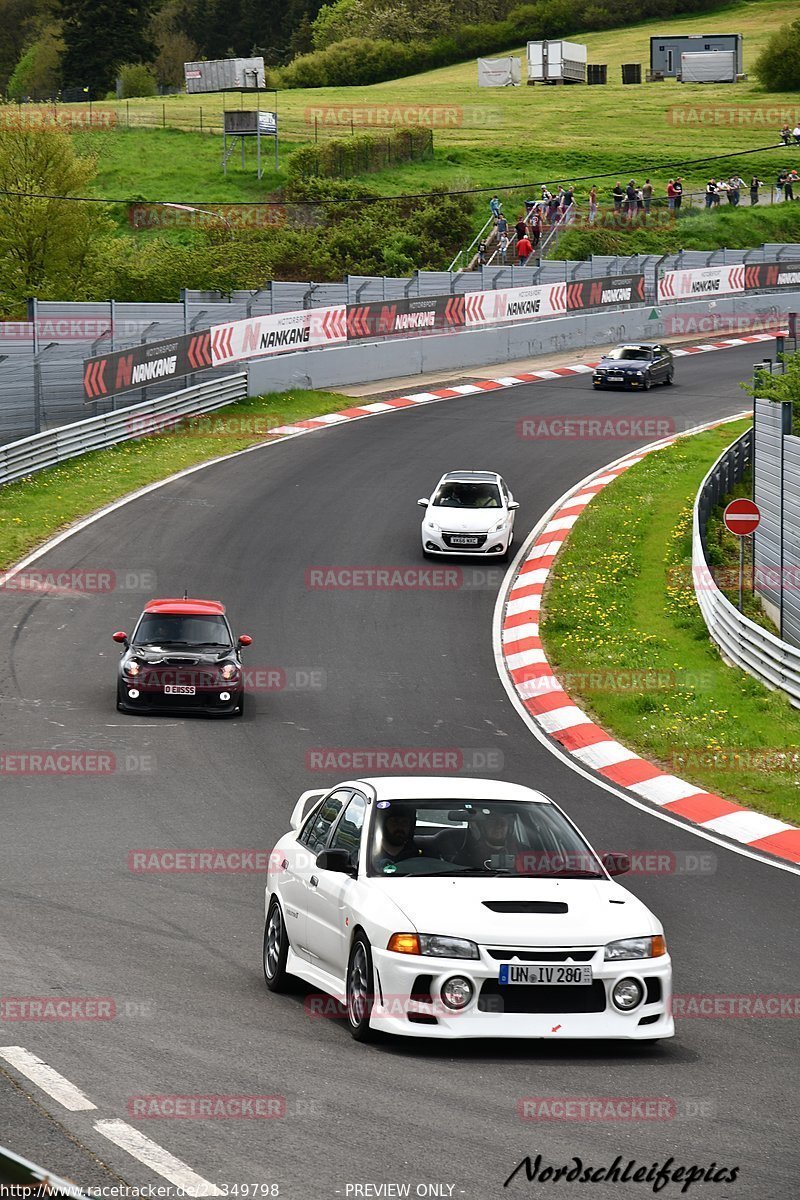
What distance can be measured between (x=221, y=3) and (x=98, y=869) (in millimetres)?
161459

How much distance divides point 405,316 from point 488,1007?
40697 mm

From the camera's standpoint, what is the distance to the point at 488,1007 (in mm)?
8305

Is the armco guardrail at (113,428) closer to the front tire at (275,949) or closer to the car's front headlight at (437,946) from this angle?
A: the front tire at (275,949)

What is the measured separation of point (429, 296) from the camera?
48.3m

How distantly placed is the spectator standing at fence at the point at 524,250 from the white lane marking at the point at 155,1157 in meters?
59.1

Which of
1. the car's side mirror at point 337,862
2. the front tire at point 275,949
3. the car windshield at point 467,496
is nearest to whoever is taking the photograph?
the car's side mirror at point 337,862

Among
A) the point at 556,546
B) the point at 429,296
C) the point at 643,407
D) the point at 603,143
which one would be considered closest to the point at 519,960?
the point at 556,546

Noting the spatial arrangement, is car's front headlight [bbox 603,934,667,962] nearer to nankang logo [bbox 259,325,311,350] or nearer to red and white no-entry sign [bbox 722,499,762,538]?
red and white no-entry sign [bbox 722,499,762,538]

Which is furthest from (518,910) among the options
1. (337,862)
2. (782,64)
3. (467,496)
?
(782,64)

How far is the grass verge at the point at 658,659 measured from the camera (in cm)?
1864

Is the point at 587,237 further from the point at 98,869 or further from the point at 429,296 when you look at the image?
the point at 98,869

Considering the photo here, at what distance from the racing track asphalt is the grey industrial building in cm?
10106

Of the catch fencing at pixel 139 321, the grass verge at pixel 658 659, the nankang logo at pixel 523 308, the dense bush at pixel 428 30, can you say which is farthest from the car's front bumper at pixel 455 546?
the dense bush at pixel 428 30

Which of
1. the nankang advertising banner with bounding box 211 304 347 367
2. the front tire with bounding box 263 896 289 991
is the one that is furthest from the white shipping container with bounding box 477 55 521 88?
the front tire with bounding box 263 896 289 991
